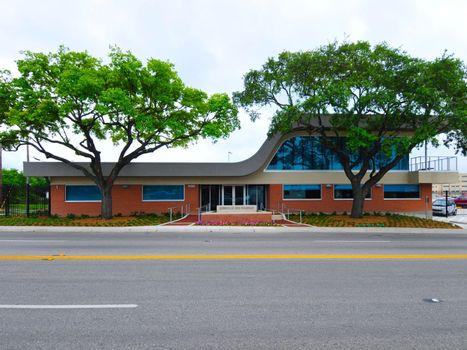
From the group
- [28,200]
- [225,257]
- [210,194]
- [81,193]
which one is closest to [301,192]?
[210,194]

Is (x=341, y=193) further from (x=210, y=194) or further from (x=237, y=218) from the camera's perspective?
(x=210, y=194)

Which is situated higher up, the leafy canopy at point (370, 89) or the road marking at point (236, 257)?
the leafy canopy at point (370, 89)

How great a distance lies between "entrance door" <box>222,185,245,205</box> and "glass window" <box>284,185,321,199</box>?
3.63 meters

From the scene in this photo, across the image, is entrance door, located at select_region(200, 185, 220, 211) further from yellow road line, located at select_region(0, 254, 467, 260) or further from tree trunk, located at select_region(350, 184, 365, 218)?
yellow road line, located at select_region(0, 254, 467, 260)

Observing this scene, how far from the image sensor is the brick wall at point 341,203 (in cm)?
2514

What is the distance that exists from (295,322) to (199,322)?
1.31m

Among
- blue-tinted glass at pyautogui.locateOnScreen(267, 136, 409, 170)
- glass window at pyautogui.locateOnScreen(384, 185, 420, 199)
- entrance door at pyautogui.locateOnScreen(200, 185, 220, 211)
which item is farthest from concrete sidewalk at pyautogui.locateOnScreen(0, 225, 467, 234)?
blue-tinted glass at pyautogui.locateOnScreen(267, 136, 409, 170)

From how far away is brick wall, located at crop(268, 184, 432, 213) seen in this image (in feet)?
82.5

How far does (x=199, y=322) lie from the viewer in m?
4.22

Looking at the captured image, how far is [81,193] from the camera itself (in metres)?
24.3

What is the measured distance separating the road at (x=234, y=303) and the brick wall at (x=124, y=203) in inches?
622

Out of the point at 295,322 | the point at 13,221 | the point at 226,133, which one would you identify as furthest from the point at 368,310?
the point at 13,221

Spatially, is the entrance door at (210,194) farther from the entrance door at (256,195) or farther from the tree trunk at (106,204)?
the tree trunk at (106,204)

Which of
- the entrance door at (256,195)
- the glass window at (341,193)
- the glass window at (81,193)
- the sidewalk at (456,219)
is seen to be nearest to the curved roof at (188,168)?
the glass window at (81,193)
